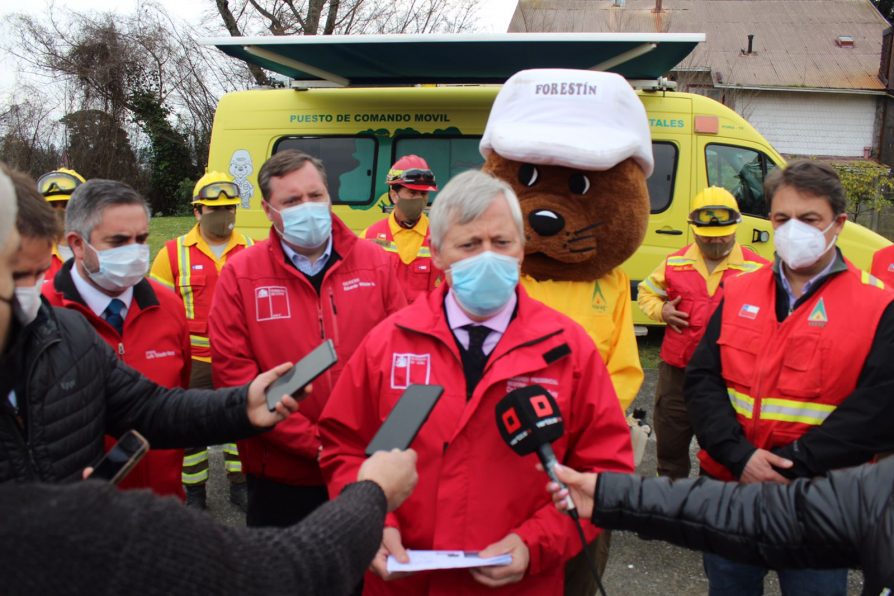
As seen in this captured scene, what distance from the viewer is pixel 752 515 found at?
1.78 m

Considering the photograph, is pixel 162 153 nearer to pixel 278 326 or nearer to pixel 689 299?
pixel 689 299

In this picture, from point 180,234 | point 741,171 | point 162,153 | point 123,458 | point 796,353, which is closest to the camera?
point 123,458

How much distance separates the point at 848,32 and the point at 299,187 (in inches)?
1356

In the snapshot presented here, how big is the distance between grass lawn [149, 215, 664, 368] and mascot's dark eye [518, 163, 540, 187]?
16.6 ft

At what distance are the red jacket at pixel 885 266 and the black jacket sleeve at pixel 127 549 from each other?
4.40 metres

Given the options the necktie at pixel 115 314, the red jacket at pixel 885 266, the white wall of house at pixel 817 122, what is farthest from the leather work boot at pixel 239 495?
the white wall of house at pixel 817 122

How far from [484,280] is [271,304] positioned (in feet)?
3.72

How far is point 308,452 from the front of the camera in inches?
110

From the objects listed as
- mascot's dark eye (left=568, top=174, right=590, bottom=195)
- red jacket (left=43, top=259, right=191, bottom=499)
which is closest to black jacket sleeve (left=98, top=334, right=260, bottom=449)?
red jacket (left=43, top=259, right=191, bottom=499)

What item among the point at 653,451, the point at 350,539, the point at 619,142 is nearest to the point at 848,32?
the point at 653,451

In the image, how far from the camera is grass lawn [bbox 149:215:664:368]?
314 inches

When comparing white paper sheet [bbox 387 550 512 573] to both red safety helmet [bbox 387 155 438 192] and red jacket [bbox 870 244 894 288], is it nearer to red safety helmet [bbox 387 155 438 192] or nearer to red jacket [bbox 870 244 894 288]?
red jacket [bbox 870 244 894 288]

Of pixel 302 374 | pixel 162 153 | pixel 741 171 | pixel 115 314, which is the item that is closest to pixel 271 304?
pixel 115 314

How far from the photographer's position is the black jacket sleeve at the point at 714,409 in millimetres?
2727
